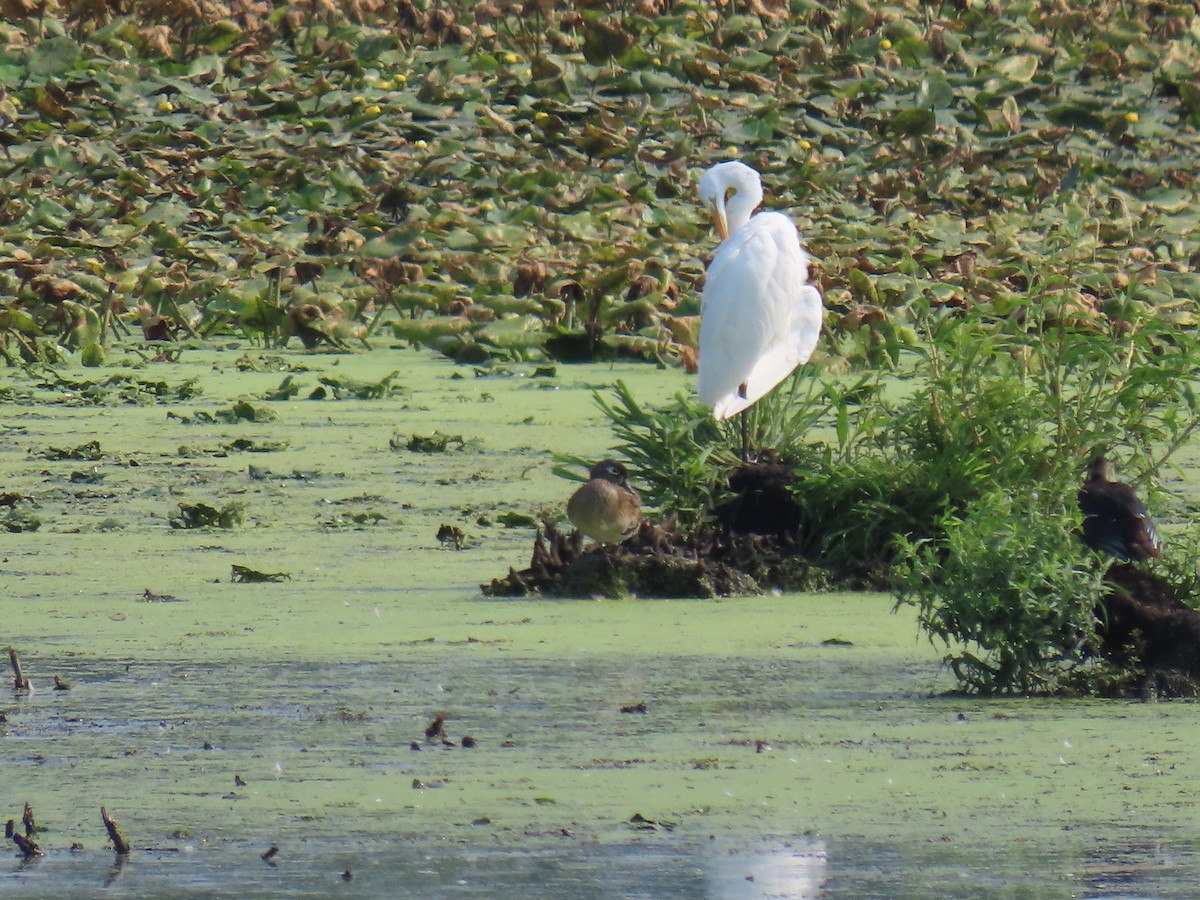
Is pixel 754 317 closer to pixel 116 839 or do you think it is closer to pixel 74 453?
pixel 74 453

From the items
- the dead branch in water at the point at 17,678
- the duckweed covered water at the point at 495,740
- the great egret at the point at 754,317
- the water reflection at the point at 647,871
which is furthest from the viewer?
the great egret at the point at 754,317

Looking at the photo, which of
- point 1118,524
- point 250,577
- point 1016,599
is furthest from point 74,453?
point 1016,599

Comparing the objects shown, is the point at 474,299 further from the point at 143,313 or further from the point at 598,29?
the point at 598,29

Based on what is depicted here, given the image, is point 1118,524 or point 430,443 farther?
point 430,443

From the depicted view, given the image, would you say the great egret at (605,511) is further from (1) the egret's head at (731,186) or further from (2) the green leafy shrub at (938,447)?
(1) the egret's head at (731,186)

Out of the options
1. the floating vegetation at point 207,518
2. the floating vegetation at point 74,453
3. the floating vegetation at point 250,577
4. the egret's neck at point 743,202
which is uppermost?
the egret's neck at point 743,202

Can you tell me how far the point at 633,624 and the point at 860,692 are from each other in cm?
91

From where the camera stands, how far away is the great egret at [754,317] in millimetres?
6887

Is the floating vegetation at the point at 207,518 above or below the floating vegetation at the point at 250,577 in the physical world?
below

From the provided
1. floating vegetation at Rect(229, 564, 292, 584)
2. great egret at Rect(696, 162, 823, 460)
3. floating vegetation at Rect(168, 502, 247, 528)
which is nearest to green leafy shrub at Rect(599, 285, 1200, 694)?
great egret at Rect(696, 162, 823, 460)

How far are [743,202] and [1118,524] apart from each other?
3.70 meters

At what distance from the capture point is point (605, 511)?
6.01 metres

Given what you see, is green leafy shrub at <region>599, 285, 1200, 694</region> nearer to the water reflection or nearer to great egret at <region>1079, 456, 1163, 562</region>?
great egret at <region>1079, 456, 1163, 562</region>

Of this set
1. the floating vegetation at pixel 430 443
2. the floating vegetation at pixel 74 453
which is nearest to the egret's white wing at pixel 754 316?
the floating vegetation at pixel 430 443
